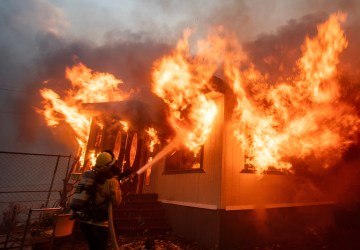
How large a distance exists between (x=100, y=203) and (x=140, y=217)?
4.23 metres

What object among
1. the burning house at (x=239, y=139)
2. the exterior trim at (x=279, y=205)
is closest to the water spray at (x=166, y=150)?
the burning house at (x=239, y=139)

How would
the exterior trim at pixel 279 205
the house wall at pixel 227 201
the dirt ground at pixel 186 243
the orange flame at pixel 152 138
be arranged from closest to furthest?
the dirt ground at pixel 186 243 < the house wall at pixel 227 201 < the exterior trim at pixel 279 205 < the orange flame at pixel 152 138

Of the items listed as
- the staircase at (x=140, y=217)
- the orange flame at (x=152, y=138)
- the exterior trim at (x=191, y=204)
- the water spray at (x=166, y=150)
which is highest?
the orange flame at (x=152, y=138)

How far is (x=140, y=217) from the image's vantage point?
8.43 m

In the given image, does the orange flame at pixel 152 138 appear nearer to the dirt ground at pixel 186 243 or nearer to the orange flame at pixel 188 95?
the orange flame at pixel 188 95

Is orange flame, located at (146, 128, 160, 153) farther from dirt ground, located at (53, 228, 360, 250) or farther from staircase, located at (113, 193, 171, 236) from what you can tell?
dirt ground, located at (53, 228, 360, 250)

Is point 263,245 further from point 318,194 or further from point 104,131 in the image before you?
point 104,131

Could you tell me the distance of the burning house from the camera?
7754mm

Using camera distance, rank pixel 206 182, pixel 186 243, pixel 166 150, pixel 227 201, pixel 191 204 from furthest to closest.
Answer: pixel 166 150 < pixel 191 204 < pixel 206 182 < pixel 186 243 < pixel 227 201

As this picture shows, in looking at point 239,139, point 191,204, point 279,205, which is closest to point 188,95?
point 239,139

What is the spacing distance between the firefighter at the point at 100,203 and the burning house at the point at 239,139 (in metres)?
2.83

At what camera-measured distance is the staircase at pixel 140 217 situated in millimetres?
7984

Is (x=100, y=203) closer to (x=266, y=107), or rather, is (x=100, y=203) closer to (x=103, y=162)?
(x=103, y=162)

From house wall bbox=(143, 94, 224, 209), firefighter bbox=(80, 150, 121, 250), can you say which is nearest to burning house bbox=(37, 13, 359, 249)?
house wall bbox=(143, 94, 224, 209)
